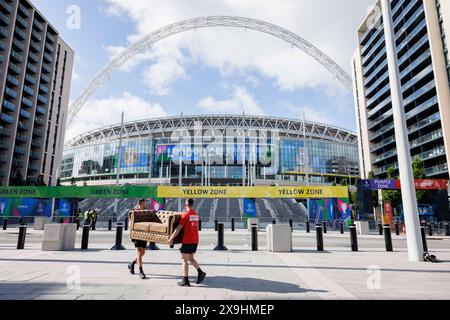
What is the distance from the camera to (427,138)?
1849 inches

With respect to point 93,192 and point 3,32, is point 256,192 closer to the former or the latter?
point 93,192

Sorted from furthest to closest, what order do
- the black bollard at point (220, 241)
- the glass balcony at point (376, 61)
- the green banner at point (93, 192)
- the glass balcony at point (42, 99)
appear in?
the glass balcony at point (42, 99), the glass balcony at point (376, 61), the green banner at point (93, 192), the black bollard at point (220, 241)

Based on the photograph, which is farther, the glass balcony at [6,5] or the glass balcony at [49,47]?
the glass balcony at [49,47]

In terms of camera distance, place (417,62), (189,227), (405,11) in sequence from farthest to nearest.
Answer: (405,11)
(417,62)
(189,227)

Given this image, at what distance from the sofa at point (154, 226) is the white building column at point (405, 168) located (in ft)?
24.5

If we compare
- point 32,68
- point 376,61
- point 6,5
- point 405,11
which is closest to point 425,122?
point 376,61

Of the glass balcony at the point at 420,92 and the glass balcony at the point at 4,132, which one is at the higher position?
the glass balcony at the point at 420,92

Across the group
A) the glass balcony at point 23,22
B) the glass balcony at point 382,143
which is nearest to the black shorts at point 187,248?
the glass balcony at point 382,143

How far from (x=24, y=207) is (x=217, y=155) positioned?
57206 mm

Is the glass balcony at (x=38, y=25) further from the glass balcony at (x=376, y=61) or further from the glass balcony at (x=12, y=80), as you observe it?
the glass balcony at (x=376, y=61)

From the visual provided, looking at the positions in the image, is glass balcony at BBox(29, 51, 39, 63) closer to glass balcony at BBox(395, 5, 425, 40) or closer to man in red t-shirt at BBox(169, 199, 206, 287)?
man in red t-shirt at BBox(169, 199, 206, 287)


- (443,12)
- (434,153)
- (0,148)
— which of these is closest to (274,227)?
(434,153)

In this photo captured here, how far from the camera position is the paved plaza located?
466 cm

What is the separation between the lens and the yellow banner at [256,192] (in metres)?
22.2
